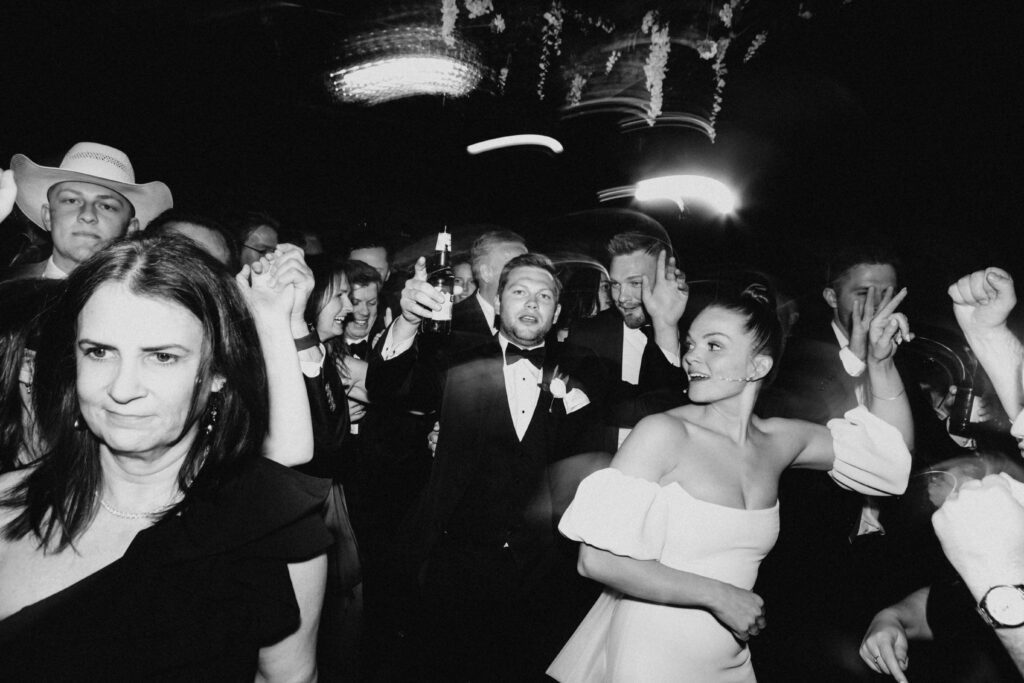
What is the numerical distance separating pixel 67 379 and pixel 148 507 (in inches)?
15.6

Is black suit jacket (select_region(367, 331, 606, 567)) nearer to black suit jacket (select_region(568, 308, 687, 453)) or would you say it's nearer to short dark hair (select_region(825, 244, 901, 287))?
black suit jacket (select_region(568, 308, 687, 453))

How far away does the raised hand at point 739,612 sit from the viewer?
5.37 feet

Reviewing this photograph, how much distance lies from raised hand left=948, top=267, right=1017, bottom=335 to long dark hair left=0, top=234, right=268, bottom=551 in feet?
7.39

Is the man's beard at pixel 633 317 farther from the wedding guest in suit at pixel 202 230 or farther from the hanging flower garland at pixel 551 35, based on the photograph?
the hanging flower garland at pixel 551 35

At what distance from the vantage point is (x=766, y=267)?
732 cm

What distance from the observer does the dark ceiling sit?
4207 mm

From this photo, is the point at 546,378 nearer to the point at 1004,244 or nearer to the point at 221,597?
the point at 221,597

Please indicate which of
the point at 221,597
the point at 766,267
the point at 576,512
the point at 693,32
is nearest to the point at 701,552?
the point at 576,512

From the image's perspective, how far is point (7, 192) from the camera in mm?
2248

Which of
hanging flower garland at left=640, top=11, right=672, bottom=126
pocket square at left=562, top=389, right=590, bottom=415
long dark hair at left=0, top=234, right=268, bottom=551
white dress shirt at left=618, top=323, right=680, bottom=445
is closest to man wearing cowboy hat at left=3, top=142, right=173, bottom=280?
long dark hair at left=0, top=234, right=268, bottom=551

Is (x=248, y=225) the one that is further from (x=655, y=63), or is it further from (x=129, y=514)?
(x=655, y=63)

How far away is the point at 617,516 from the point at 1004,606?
0.93 meters

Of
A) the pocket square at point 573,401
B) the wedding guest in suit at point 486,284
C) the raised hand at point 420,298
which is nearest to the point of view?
the raised hand at point 420,298

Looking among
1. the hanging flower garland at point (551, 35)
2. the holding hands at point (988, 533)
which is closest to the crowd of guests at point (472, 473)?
the holding hands at point (988, 533)
